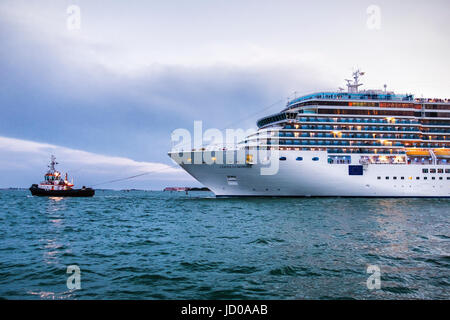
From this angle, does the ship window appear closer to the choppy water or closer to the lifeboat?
the choppy water

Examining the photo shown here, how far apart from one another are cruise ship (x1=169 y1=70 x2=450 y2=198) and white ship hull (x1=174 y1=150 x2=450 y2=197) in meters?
0.14

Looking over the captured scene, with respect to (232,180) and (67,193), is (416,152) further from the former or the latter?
(67,193)

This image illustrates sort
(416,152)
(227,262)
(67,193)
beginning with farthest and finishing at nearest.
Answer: (67,193) → (416,152) → (227,262)

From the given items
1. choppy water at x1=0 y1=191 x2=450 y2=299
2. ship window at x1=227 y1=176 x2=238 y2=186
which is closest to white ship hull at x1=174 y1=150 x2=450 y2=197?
ship window at x1=227 y1=176 x2=238 y2=186

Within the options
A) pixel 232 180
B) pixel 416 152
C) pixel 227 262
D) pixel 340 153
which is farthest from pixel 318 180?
pixel 227 262

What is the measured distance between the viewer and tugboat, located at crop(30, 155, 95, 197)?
71562 mm

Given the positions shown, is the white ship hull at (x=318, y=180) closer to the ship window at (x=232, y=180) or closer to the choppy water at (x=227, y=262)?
the ship window at (x=232, y=180)

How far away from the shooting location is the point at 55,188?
73125 mm

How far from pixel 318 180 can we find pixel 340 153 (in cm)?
629

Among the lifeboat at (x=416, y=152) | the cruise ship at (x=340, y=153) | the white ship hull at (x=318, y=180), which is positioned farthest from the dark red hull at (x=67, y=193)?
the lifeboat at (x=416, y=152)

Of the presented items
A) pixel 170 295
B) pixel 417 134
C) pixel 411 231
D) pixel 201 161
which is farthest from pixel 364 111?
pixel 170 295

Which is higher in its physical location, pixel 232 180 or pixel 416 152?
pixel 416 152
